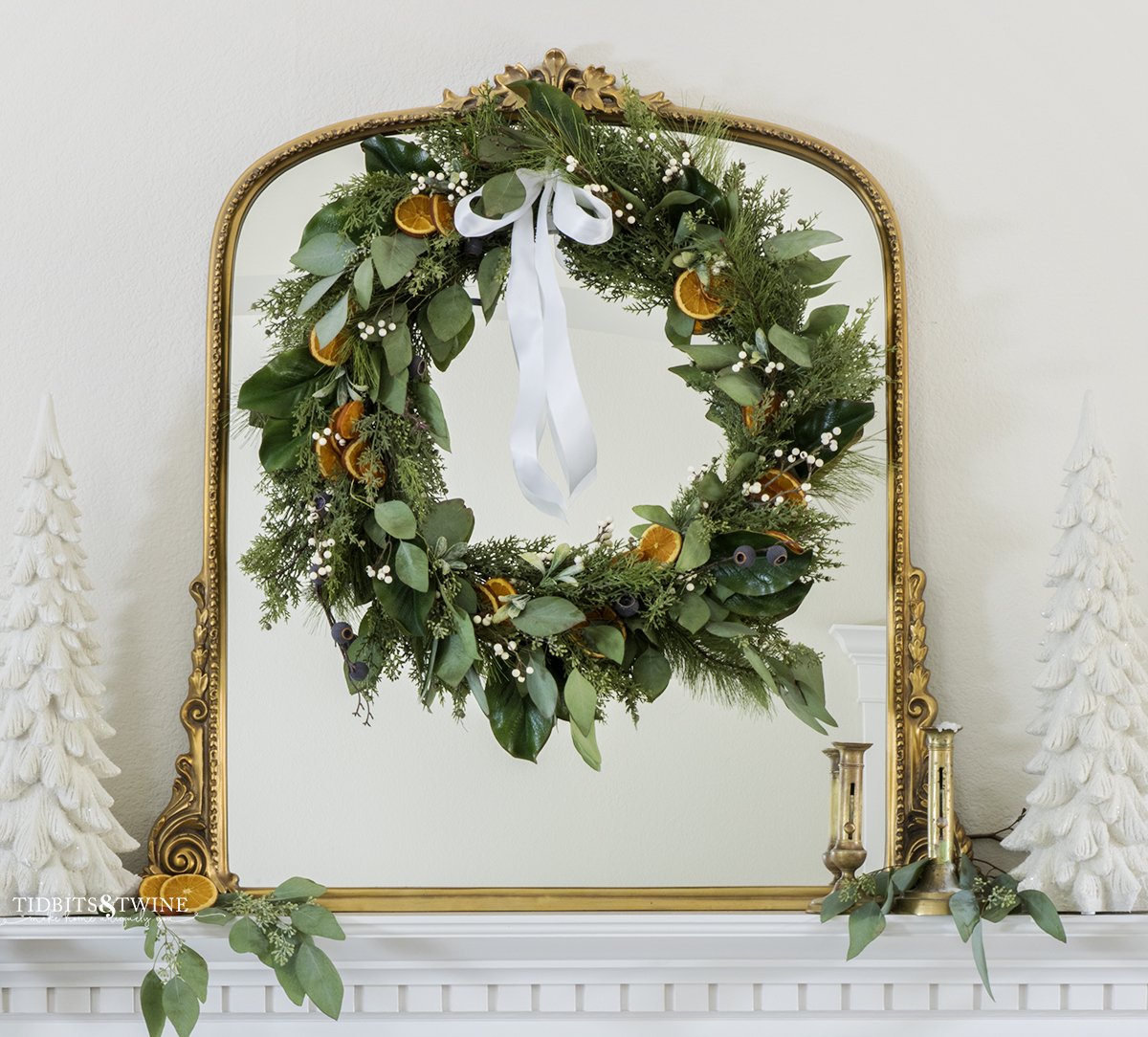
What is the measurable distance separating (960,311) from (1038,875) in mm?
741

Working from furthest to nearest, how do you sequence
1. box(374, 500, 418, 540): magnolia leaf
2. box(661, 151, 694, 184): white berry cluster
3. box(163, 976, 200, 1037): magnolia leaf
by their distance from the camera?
box(661, 151, 694, 184): white berry cluster → box(374, 500, 418, 540): magnolia leaf → box(163, 976, 200, 1037): magnolia leaf

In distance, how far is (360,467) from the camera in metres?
1.44

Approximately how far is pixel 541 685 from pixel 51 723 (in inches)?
22.0

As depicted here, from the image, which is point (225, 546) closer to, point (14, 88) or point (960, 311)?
point (14, 88)

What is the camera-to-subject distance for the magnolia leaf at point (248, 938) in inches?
51.6

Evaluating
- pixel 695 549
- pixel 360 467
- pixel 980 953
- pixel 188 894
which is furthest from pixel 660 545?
pixel 188 894

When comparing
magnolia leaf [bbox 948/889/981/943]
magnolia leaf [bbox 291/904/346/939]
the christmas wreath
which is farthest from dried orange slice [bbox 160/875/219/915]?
→ magnolia leaf [bbox 948/889/981/943]

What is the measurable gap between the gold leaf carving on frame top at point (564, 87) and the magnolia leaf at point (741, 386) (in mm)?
385

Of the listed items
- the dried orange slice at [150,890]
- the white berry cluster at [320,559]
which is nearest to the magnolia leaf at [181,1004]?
the dried orange slice at [150,890]

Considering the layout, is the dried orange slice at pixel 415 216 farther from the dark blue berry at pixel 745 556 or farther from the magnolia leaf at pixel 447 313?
the dark blue berry at pixel 745 556

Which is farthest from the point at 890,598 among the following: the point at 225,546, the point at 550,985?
the point at 225,546

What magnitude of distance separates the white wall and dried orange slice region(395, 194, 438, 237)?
0.78ft

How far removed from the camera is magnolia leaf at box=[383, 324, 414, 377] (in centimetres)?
147

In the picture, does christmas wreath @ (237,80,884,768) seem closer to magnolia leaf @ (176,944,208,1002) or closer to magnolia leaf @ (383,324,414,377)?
magnolia leaf @ (383,324,414,377)
